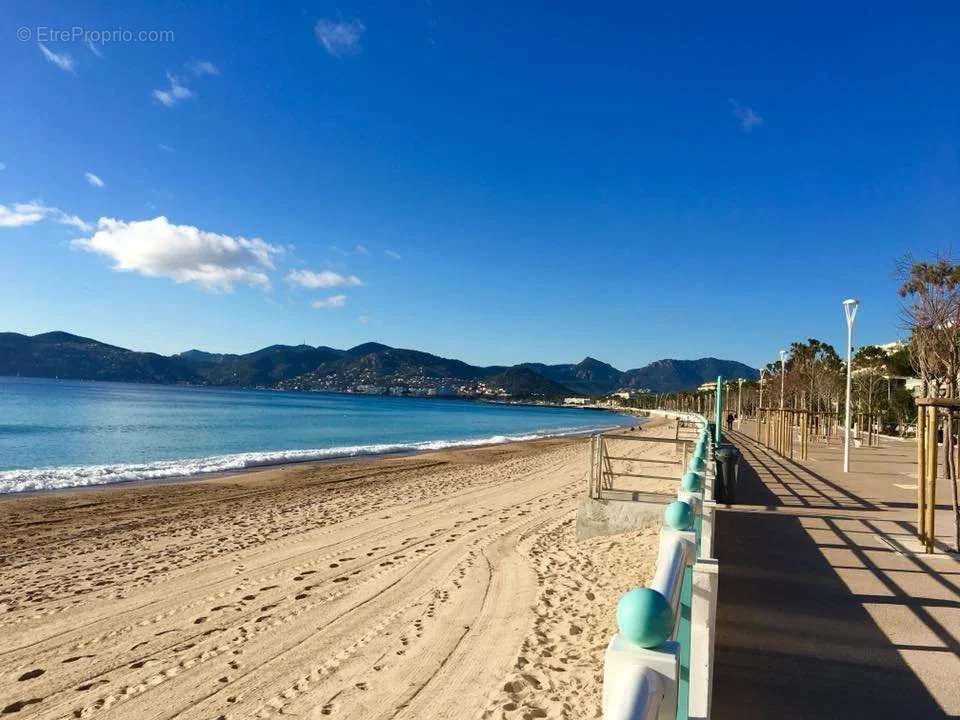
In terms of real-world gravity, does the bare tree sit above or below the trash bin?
above

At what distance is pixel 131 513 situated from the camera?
12742 mm

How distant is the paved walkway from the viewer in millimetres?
3314

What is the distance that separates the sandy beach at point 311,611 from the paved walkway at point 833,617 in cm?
99

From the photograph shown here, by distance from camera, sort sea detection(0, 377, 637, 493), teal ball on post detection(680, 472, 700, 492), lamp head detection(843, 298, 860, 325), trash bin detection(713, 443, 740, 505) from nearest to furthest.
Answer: teal ball on post detection(680, 472, 700, 492)
trash bin detection(713, 443, 740, 505)
lamp head detection(843, 298, 860, 325)
sea detection(0, 377, 637, 493)

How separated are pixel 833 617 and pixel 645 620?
4113 mm

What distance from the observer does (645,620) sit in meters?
1.24

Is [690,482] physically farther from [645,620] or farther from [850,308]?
[850,308]

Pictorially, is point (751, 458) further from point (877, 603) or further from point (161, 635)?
point (161, 635)

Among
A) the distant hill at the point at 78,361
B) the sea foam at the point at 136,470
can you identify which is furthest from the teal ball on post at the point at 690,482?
the distant hill at the point at 78,361

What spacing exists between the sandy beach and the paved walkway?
99cm

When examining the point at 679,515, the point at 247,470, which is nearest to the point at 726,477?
the point at 679,515

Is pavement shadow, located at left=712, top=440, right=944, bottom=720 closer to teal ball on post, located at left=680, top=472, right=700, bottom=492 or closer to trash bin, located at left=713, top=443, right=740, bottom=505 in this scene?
teal ball on post, located at left=680, top=472, right=700, bottom=492

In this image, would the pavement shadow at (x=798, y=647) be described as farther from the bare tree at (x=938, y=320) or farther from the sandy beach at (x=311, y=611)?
the bare tree at (x=938, y=320)

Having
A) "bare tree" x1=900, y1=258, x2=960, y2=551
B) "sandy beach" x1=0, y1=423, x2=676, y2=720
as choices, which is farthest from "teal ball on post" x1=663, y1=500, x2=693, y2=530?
"bare tree" x1=900, y1=258, x2=960, y2=551
